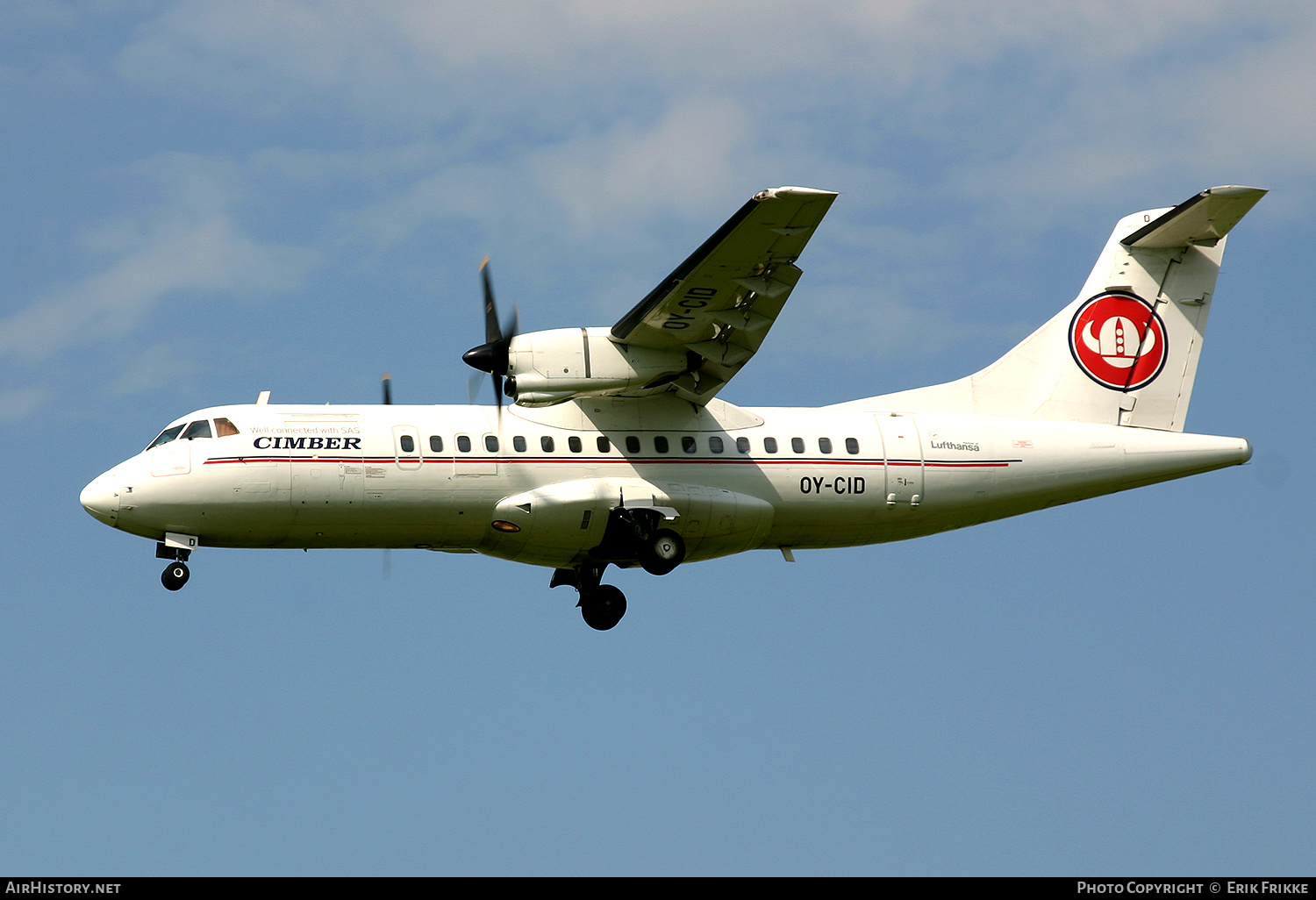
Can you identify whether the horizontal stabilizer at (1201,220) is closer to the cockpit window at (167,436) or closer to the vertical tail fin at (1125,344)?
the vertical tail fin at (1125,344)

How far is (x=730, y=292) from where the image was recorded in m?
21.1

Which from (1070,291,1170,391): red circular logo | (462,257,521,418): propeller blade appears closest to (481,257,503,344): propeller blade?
(462,257,521,418): propeller blade

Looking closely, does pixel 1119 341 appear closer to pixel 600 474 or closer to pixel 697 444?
pixel 697 444

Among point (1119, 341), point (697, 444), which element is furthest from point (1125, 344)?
point (697, 444)

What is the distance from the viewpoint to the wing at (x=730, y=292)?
19.8m

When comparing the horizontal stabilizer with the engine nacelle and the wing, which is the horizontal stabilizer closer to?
the wing

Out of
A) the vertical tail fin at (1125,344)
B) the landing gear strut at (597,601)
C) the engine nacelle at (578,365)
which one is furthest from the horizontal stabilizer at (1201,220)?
the landing gear strut at (597,601)

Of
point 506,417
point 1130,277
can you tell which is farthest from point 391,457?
point 1130,277

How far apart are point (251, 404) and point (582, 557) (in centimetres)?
520

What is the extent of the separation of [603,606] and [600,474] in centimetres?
247

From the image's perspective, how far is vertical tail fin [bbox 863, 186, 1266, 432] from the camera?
25.1 meters

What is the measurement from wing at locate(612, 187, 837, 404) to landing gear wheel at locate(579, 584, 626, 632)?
11.0 feet
